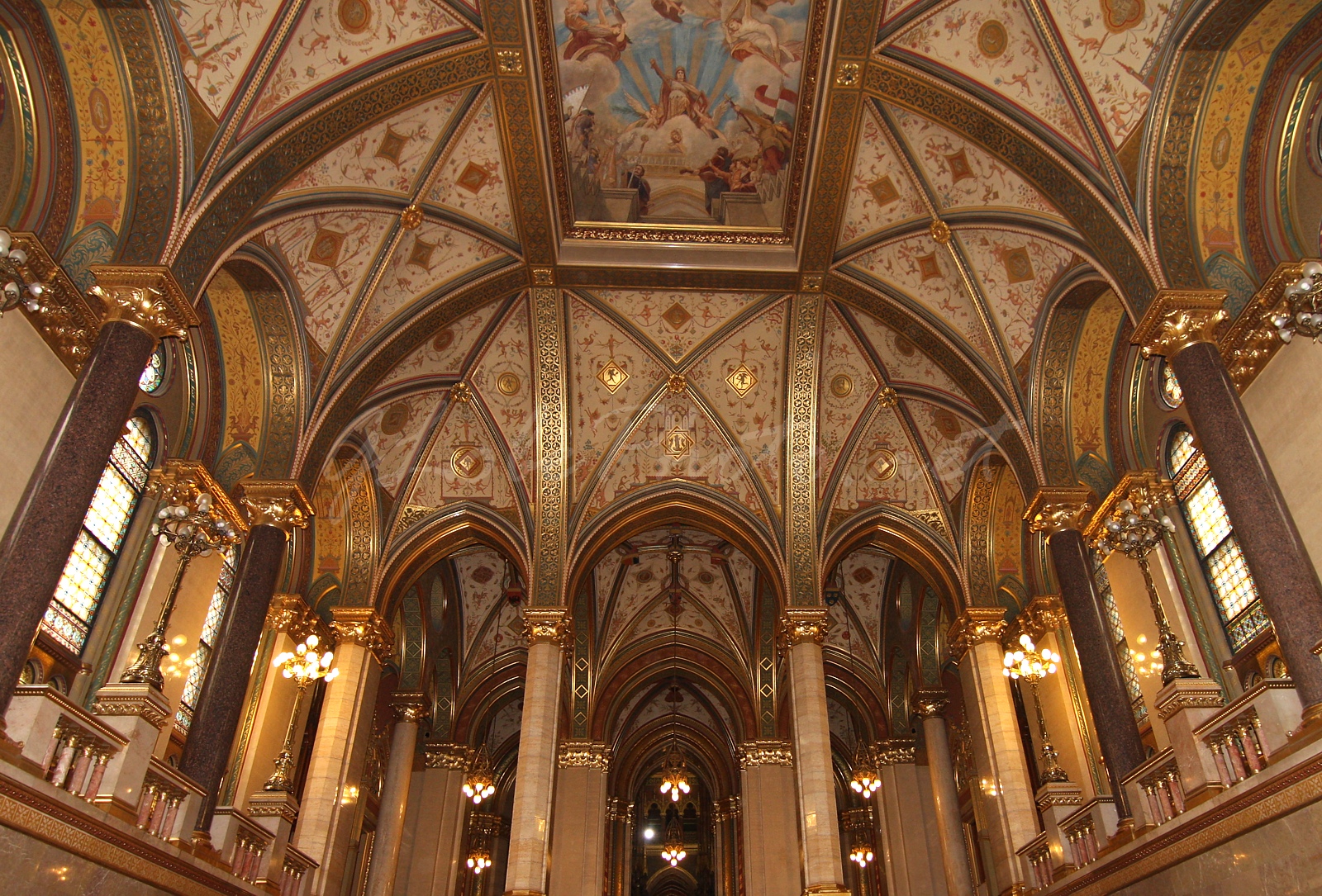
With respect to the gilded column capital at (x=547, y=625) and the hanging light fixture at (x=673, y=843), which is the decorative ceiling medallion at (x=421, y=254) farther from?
the hanging light fixture at (x=673, y=843)

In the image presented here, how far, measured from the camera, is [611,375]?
60.2 feet

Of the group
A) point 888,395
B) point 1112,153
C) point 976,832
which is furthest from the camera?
point 976,832

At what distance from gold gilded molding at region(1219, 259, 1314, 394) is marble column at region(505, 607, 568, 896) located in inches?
462

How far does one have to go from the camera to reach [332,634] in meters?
17.2

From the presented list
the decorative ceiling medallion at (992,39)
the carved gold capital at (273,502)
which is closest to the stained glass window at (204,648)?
the carved gold capital at (273,502)

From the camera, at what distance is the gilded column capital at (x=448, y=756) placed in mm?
23141

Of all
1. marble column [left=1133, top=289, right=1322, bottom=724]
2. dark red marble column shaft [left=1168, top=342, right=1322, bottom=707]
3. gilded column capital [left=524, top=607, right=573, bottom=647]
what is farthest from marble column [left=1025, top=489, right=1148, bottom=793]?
gilded column capital [left=524, top=607, right=573, bottom=647]

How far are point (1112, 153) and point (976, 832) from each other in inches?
644

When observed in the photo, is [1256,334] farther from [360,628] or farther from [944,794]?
[360,628]

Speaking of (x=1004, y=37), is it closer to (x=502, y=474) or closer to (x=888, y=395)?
(x=888, y=395)

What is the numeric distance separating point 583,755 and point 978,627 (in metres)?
11.3

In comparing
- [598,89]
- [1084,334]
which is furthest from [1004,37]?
[598,89]

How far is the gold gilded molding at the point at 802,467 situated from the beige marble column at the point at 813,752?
548mm

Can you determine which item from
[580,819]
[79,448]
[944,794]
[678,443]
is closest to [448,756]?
[580,819]
